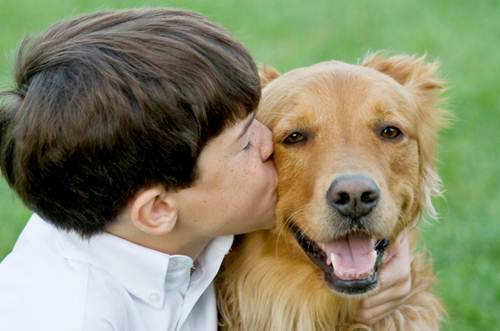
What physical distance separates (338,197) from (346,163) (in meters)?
0.15

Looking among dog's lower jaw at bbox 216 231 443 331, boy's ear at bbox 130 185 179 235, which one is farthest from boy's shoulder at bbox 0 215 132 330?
dog's lower jaw at bbox 216 231 443 331

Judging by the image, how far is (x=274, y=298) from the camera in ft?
14.8

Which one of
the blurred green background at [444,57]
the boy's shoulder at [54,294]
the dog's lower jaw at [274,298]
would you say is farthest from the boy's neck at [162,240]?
the blurred green background at [444,57]

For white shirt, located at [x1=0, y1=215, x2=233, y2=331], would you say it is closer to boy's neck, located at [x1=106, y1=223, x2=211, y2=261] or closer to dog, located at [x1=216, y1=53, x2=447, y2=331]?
boy's neck, located at [x1=106, y1=223, x2=211, y2=261]

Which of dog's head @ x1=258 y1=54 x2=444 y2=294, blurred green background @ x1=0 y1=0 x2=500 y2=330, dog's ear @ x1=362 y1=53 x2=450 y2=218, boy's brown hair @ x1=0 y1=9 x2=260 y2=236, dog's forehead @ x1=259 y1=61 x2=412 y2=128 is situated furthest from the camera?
blurred green background @ x1=0 y1=0 x2=500 y2=330

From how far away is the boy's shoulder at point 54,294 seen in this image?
3754 mm

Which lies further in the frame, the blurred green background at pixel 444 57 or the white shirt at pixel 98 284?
the blurred green background at pixel 444 57

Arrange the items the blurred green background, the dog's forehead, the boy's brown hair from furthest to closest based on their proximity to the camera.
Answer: the blurred green background, the dog's forehead, the boy's brown hair

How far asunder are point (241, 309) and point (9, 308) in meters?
1.11

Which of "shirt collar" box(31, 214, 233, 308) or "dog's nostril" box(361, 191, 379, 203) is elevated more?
"dog's nostril" box(361, 191, 379, 203)

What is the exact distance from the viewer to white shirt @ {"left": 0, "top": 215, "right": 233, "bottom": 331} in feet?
12.4

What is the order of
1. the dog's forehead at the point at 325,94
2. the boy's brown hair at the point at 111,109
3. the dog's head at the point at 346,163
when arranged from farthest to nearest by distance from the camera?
the dog's forehead at the point at 325,94, the dog's head at the point at 346,163, the boy's brown hair at the point at 111,109

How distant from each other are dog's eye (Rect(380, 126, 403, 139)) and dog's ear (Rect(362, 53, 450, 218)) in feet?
1.10

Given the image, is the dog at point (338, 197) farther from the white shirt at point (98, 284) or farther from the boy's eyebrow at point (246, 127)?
the white shirt at point (98, 284)
